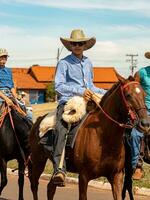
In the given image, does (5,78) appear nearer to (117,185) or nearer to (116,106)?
(116,106)

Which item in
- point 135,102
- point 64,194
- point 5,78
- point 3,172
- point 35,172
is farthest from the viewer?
point 64,194

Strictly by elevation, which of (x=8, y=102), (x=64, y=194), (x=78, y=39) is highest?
(x=78, y=39)

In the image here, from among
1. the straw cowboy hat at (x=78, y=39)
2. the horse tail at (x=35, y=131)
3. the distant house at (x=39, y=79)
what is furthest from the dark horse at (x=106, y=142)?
the distant house at (x=39, y=79)

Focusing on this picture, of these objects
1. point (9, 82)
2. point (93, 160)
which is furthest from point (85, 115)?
point (9, 82)

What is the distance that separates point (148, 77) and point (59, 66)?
4.90 feet

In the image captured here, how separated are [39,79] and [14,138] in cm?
9195

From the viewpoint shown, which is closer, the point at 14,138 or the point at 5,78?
the point at 14,138

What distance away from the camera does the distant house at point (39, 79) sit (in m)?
96.6

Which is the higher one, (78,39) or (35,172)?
(78,39)

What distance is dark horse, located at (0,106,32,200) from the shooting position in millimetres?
10414

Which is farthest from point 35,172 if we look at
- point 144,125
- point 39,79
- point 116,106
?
point 39,79

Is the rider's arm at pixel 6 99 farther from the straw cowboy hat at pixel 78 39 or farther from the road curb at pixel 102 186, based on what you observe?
the road curb at pixel 102 186

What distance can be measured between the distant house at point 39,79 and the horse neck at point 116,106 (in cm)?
8437

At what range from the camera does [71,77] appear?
27.8 ft
